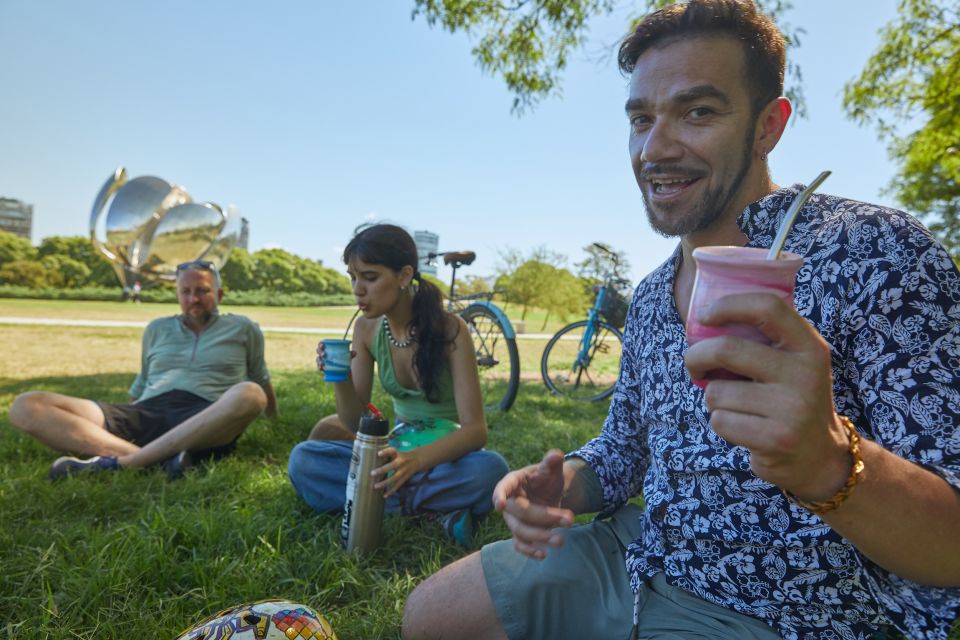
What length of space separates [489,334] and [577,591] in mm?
4556

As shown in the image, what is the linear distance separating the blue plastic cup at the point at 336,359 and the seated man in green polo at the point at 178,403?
1256mm

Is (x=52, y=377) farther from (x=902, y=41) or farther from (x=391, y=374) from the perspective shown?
(x=902, y=41)

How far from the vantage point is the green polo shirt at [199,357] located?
4070mm

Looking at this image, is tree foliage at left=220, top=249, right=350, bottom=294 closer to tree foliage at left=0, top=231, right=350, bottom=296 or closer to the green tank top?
tree foliage at left=0, top=231, right=350, bottom=296

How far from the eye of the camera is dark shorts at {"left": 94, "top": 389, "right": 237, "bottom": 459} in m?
3.73

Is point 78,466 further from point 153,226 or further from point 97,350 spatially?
point 153,226

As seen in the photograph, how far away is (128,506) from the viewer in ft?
9.53

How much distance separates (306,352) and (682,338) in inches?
419

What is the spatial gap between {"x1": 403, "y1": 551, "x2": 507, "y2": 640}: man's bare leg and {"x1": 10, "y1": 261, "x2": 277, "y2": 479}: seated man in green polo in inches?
87.2

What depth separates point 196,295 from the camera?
414 cm

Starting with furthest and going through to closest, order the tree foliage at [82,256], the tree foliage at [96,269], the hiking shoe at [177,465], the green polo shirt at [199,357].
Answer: the tree foliage at [82,256] < the tree foliage at [96,269] < the green polo shirt at [199,357] < the hiking shoe at [177,465]

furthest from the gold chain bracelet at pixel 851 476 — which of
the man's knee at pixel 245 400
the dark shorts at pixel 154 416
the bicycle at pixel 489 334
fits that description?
the bicycle at pixel 489 334

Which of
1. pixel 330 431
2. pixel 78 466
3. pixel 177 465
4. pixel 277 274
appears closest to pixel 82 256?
pixel 277 274

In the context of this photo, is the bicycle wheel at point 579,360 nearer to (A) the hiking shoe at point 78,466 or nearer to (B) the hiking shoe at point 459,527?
(B) the hiking shoe at point 459,527
